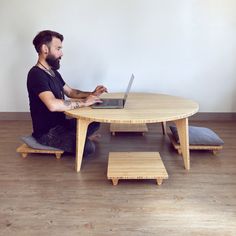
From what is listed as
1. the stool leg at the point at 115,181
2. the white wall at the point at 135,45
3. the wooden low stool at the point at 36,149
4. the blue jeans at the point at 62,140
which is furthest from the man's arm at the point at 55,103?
the white wall at the point at 135,45

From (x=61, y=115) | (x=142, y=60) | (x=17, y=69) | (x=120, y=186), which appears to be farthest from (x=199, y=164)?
(x=17, y=69)

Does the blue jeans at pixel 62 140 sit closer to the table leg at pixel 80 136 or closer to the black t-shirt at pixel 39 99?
the black t-shirt at pixel 39 99

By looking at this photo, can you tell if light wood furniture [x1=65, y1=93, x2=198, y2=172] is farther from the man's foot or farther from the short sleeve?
the man's foot

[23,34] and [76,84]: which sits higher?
[23,34]

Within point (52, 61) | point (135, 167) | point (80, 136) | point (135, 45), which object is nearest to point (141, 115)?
point (135, 167)

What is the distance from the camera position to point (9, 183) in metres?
2.21

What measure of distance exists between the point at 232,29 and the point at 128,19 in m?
1.14

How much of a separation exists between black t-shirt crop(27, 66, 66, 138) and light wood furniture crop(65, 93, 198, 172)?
0.31 metres

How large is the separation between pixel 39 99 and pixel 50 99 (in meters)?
0.21

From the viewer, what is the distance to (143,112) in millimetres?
2293

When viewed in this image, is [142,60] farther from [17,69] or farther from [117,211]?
[117,211]

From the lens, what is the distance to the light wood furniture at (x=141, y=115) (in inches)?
84.4

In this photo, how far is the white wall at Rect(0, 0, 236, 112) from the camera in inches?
131

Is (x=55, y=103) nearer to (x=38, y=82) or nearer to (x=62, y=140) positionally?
(x=38, y=82)
